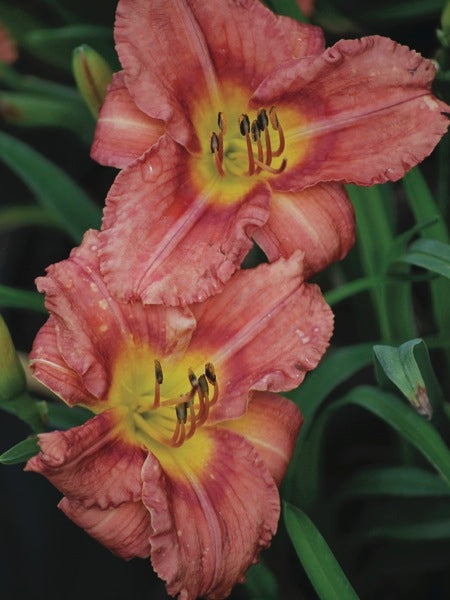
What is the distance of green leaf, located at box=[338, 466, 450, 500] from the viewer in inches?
36.8

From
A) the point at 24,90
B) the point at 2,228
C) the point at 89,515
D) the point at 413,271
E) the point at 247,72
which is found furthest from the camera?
the point at 2,228

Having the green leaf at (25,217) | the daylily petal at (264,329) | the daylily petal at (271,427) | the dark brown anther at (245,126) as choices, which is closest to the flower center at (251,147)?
the dark brown anther at (245,126)

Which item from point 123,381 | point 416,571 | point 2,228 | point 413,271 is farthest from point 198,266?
point 2,228

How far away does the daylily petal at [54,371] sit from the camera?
74cm

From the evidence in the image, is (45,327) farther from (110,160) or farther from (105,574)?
(105,574)

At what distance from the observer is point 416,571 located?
1.14 metres

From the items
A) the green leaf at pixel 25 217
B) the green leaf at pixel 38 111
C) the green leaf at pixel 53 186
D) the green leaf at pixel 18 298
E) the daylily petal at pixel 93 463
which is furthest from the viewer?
the green leaf at pixel 25 217

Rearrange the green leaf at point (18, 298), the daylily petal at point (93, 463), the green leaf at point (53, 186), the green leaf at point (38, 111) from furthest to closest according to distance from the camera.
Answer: the green leaf at point (38, 111), the green leaf at point (53, 186), the green leaf at point (18, 298), the daylily petal at point (93, 463)

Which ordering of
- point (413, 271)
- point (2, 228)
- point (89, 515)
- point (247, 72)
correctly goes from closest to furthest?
1. point (89, 515)
2. point (247, 72)
3. point (413, 271)
4. point (2, 228)

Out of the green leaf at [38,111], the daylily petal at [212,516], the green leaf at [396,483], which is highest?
the green leaf at [38,111]

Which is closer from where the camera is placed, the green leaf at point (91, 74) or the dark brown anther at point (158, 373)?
the dark brown anther at point (158, 373)

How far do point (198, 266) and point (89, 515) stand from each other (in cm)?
22

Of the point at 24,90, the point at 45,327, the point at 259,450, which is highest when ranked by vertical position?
the point at 24,90

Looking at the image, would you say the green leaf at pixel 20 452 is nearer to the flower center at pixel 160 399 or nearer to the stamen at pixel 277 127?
the flower center at pixel 160 399
